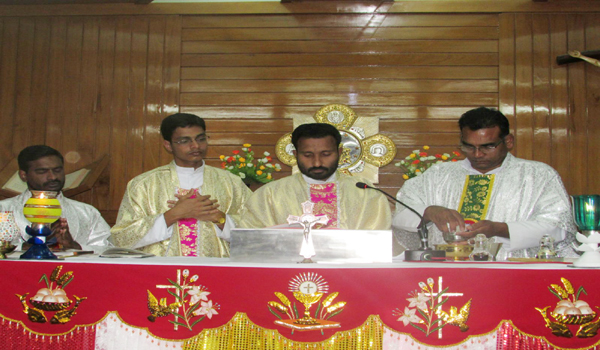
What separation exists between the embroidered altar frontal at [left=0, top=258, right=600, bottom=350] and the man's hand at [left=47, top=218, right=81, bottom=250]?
1207 millimetres

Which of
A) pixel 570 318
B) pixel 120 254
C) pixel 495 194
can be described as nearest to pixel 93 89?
pixel 120 254

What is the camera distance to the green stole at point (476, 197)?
4113 millimetres

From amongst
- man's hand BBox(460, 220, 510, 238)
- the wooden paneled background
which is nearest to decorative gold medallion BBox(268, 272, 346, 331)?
man's hand BBox(460, 220, 510, 238)

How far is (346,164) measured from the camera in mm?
6988

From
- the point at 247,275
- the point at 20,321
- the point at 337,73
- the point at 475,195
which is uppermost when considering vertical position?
the point at 337,73

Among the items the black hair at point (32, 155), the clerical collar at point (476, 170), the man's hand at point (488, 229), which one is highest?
the black hair at point (32, 155)

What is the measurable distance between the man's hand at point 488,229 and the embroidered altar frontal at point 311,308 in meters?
0.95

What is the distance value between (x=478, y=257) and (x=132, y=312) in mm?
1718

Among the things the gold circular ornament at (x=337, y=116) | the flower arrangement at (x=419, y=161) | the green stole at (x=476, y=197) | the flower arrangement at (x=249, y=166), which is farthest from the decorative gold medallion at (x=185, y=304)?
the gold circular ornament at (x=337, y=116)

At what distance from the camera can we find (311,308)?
231 centimetres

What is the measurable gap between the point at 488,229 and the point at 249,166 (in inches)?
136

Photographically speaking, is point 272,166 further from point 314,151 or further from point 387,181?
point 314,151

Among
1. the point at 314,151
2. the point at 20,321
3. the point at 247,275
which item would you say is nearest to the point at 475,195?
the point at 314,151

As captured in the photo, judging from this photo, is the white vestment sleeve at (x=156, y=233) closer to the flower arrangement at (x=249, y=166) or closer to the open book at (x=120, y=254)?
the open book at (x=120, y=254)
